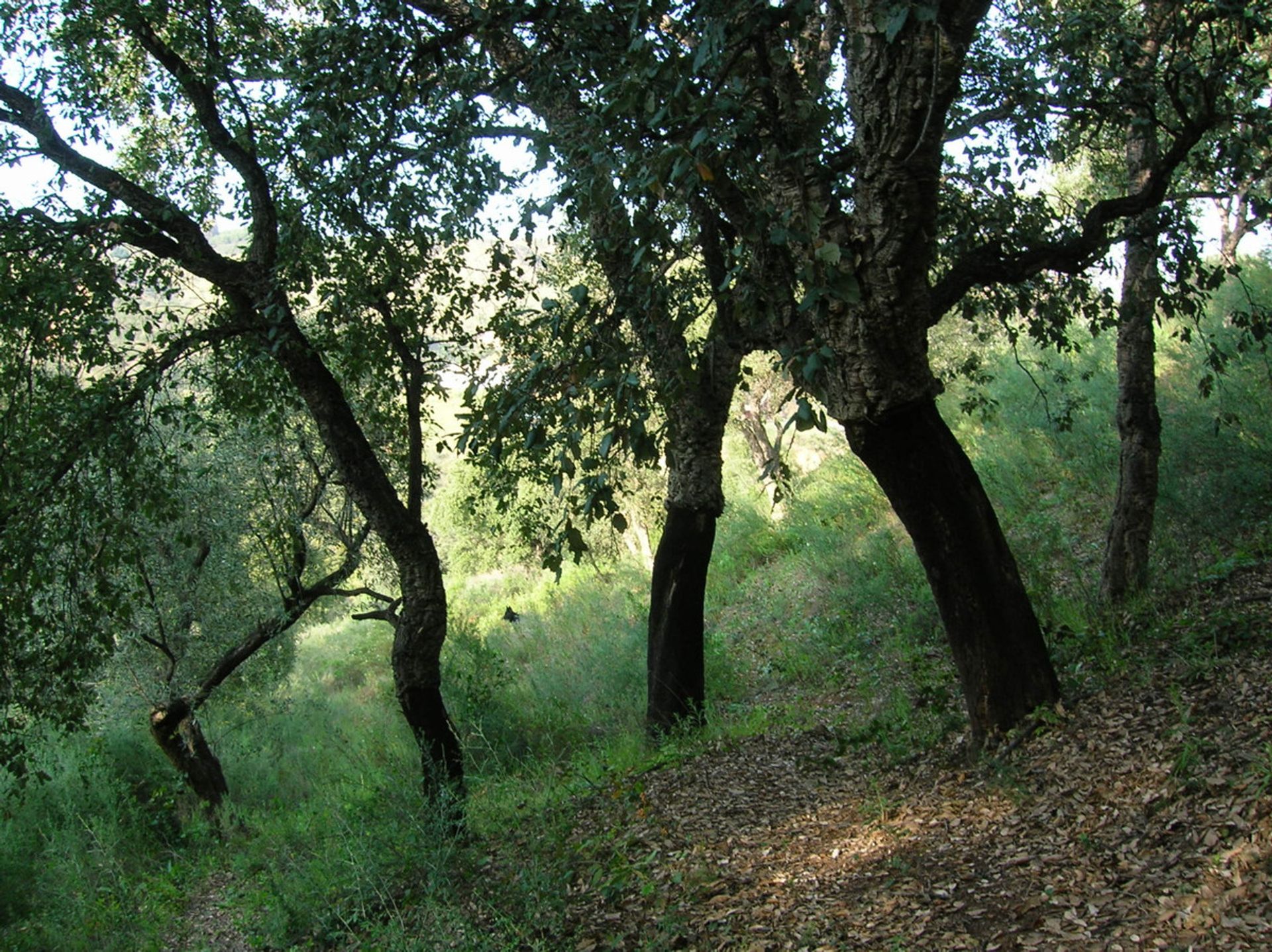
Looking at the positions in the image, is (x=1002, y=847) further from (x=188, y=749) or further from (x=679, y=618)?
(x=188, y=749)

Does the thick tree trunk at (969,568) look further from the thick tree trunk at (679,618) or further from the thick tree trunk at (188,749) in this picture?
the thick tree trunk at (188,749)

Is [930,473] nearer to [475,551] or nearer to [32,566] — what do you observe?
[32,566]

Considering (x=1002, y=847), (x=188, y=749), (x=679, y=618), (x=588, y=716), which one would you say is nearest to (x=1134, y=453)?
(x=679, y=618)

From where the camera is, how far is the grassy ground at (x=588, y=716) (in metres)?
6.12

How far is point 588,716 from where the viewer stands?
11984mm

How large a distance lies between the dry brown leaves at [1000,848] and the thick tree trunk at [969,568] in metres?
0.32

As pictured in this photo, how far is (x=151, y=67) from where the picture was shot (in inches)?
334

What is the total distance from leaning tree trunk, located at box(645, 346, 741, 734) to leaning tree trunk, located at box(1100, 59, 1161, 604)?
3.28m

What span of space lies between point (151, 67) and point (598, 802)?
7.41 m

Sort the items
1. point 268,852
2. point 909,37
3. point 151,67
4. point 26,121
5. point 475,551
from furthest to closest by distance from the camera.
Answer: point 475,551 → point 268,852 → point 151,67 → point 26,121 → point 909,37

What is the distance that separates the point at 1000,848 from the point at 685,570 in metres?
4.19

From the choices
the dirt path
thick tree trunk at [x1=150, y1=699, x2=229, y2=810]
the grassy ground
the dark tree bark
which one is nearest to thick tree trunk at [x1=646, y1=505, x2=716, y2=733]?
the grassy ground

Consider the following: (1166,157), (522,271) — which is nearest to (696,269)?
(522,271)

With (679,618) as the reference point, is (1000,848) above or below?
below
